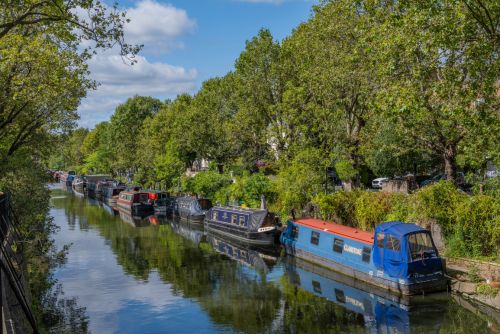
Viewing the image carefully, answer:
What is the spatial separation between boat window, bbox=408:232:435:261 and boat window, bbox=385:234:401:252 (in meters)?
0.51

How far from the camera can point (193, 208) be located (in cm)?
4925

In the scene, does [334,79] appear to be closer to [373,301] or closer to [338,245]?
[338,245]

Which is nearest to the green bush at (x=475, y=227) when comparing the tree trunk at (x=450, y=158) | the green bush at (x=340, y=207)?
the tree trunk at (x=450, y=158)

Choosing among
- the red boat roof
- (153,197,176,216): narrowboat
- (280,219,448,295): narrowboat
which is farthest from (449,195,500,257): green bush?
(153,197,176,216): narrowboat

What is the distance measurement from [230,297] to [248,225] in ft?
43.4

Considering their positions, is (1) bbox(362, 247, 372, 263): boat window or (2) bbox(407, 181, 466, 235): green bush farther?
(1) bbox(362, 247, 372, 263): boat window

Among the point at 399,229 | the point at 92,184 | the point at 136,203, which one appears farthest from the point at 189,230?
the point at 92,184

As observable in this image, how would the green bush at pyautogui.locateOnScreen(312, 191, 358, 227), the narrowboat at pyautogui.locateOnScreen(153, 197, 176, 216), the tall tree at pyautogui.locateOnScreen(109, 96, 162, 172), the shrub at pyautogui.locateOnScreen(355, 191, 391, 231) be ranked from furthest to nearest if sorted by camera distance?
the tall tree at pyautogui.locateOnScreen(109, 96, 162, 172)
the narrowboat at pyautogui.locateOnScreen(153, 197, 176, 216)
the green bush at pyautogui.locateOnScreen(312, 191, 358, 227)
the shrub at pyautogui.locateOnScreen(355, 191, 391, 231)

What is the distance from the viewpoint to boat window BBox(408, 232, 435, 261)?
2206 cm

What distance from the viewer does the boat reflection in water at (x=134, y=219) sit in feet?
167

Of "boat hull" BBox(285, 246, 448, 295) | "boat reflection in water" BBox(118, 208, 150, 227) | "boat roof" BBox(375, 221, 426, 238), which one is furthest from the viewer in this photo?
"boat reflection in water" BBox(118, 208, 150, 227)

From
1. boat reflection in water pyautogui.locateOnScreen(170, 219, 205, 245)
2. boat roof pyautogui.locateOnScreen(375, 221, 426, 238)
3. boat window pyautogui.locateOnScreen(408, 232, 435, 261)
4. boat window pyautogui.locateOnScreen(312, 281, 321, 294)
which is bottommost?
boat window pyautogui.locateOnScreen(312, 281, 321, 294)

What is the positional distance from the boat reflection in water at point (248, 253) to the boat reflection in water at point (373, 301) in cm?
310

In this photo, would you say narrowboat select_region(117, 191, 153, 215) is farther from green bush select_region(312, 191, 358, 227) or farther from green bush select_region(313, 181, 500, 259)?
green bush select_region(313, 181, 500, 259)
